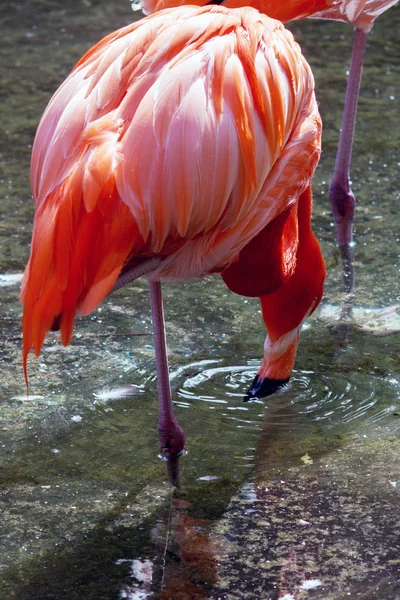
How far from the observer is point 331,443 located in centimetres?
268

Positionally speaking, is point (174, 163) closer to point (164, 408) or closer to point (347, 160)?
point (164, 408)

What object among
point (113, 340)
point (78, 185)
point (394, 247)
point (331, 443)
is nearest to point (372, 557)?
point (331, 443)

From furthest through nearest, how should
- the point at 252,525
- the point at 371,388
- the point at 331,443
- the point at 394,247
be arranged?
1. the point at 394,247
2. the point at 371,388
3. the point at 331,443
4. the point at 252,525

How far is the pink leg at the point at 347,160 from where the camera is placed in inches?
158

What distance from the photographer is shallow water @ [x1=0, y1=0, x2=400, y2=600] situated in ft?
7.14

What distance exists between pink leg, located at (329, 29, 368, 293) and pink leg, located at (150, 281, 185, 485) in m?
1.49

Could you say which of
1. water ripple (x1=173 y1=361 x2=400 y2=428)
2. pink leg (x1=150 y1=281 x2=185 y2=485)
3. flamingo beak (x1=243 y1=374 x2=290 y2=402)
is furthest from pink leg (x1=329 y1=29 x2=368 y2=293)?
pink leg (x1=150 y1=281 x2=185 y2=485)

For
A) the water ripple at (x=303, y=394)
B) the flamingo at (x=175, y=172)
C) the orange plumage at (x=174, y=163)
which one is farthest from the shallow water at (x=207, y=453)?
the orange plumage at (x=174, y=163)

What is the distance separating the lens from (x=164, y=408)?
2.60 metres

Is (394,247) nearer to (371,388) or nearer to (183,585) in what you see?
(371,388)

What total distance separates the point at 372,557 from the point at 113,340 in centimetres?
130

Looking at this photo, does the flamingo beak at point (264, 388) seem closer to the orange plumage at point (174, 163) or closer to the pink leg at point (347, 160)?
the orange plumage at point (174, 163)

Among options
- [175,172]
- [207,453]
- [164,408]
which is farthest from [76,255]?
[207,453]

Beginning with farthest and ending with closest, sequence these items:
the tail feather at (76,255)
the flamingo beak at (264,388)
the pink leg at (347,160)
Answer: the pink leg at (347,160)
the flamingo beak at (264,388)
the tail feather at (76,255)
